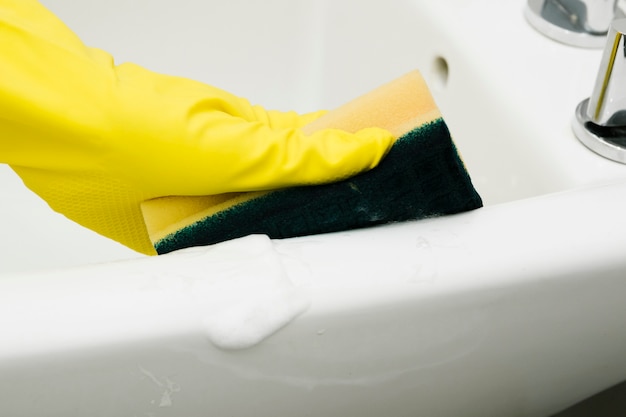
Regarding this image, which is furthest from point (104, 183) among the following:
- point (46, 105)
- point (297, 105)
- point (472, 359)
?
point (297, 105)

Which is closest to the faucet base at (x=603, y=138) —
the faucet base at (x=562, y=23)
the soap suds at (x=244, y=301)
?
the faucet base at (x=562, y=23)

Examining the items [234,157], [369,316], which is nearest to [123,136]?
[234,157]

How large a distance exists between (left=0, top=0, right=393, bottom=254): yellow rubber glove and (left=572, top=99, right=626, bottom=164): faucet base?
0.66 ft

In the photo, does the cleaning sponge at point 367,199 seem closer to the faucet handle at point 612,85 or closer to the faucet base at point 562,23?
the faucet handle at point 612,85

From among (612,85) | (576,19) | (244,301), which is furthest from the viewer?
(576,19)

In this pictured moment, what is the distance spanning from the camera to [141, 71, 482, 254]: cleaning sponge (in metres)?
0.48

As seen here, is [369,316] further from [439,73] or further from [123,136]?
[439,73]

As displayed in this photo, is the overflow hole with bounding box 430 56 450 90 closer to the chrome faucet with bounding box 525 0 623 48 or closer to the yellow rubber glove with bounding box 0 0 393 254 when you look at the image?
the chrome faucet with bounding box 525 0 623 48

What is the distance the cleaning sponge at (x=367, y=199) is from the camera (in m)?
0.48

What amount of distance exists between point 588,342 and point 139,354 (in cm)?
31

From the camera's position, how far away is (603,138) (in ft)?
1.90

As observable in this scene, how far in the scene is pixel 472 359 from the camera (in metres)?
0.50

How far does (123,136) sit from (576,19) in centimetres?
46

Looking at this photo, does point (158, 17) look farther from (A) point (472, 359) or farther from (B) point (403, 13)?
(A) point (472, 359)
